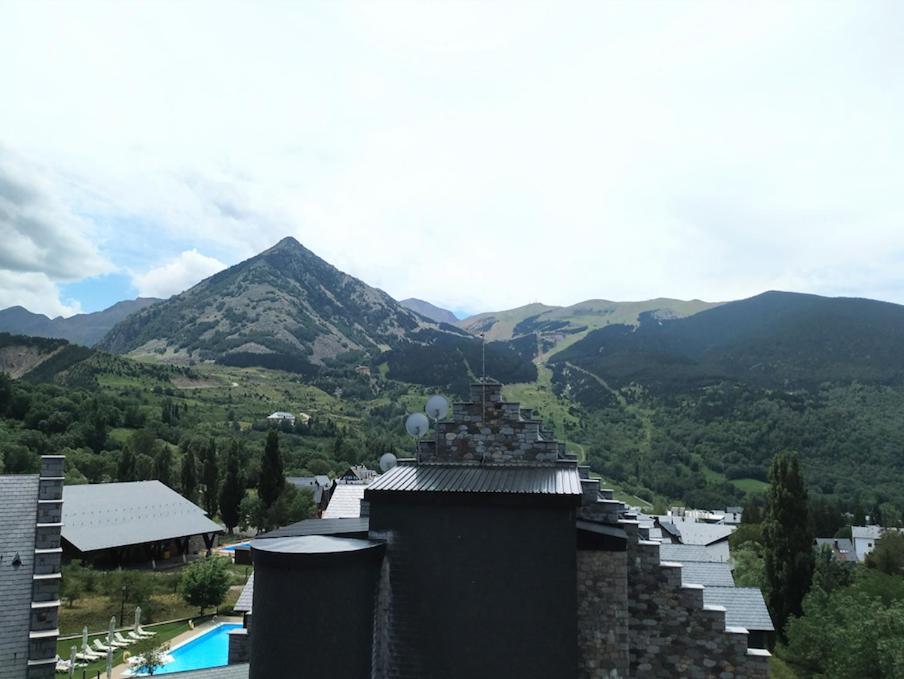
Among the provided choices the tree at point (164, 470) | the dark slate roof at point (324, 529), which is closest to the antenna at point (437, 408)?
the dark slate roof at point (324, 529)

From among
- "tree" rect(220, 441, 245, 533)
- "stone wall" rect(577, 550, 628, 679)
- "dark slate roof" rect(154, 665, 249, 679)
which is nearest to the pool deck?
"dark slate roof" rect(154, 665, 249, 679)

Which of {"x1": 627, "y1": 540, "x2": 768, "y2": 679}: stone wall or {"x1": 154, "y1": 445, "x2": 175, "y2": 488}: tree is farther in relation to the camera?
{"x1": 154, "y1": 445, "x2": 175, "y2": 488}: tree

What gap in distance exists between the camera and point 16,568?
12648 millimetres

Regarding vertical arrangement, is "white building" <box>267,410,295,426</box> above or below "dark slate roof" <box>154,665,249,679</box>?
above

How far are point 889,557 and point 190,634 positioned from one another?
62.6m

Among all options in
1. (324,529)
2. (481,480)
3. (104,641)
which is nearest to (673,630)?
(481,480)

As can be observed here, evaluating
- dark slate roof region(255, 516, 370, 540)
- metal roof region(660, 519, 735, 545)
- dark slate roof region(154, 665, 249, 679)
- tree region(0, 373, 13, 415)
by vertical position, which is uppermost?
tree region(0, 373, 13, 415)

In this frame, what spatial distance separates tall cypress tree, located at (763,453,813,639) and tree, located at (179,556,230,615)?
34339mm

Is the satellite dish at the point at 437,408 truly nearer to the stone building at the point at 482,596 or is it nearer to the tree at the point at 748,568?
the stone building at the point at 482,596

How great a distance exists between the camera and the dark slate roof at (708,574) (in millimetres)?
26578

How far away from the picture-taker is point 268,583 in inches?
428

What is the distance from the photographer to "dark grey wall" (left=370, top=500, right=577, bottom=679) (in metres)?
11.1

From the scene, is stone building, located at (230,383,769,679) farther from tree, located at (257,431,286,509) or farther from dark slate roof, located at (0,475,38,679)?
tree, located at (257,431,286,509)

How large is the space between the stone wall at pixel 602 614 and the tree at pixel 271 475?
199 feet
